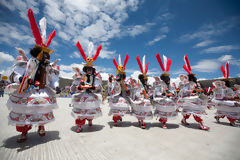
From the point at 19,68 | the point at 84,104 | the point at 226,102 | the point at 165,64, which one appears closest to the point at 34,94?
the point at 19,68

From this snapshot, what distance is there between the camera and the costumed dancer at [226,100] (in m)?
4.93

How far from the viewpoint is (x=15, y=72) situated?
267cm

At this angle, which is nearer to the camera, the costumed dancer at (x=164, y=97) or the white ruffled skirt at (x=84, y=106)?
the white ruffled skirt at (x=84, y=106)

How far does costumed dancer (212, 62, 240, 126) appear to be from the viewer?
16.2ft

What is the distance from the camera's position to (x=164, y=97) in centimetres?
446

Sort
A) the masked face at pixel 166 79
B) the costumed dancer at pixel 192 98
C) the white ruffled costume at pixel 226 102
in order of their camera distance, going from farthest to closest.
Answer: the white ruffled costume at pixel 226 102 < the masked face at pixel 166 79 < the costumed dancer at pixel 192 98

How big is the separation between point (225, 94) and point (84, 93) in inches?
238

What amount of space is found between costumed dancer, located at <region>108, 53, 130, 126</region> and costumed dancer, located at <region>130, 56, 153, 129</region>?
0.90 feet

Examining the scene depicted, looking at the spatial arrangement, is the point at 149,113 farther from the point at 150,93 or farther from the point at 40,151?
the point at 40,151

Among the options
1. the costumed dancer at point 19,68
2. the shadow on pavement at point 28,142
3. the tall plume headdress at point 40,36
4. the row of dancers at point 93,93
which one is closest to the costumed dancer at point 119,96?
the row of dancers at point 93,93

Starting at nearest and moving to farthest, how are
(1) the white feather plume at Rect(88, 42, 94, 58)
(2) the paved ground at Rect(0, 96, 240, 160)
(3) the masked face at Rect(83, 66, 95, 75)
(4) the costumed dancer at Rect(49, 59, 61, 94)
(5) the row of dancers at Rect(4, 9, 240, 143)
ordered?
(2) the paved ground at Rect(0, 96, 240, 160)
(5) the row of dancers at Rect(4, 9, 240, 143)
(4) the costumed dancer at Rect(49, 59, 61, 94)
(3) the masked face at Rect(83, 66, 95, 75)
(1) the white feather plume at Rect(88, 42, 94, 58)

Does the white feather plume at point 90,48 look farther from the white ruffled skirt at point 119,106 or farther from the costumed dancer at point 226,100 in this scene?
the costumed dancer at point 226,100

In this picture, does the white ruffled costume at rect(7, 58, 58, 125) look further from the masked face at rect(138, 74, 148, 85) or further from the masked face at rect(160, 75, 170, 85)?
the masked face at rect(160, 75, 170, 85)

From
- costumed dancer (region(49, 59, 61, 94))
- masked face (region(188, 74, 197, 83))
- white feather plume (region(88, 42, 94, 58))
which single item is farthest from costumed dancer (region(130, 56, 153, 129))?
costumed dancer (region(49, 59, 61, 94))
